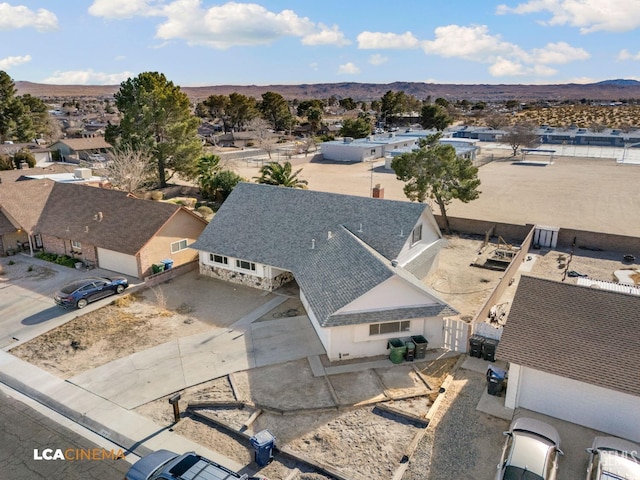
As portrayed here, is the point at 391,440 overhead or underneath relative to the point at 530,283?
underneath

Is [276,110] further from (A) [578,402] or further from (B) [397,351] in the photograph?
(A) [578,402]

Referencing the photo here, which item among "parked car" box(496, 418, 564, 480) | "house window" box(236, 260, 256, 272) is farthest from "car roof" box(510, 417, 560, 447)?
"house window" box(236, 260, 256, 272)

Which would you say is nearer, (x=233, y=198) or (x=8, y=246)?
(x=233, y=198)

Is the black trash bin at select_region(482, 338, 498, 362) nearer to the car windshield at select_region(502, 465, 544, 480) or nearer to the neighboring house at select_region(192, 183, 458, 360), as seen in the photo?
the neighboring house at select_region(192, 183, 458, 360)

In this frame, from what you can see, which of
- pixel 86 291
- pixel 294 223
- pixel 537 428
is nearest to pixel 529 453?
pixel 537 428

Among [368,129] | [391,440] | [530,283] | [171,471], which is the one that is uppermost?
[368,129]

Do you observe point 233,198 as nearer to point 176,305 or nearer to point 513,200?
point 176,305

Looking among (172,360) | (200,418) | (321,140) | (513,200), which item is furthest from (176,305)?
(321,140)
